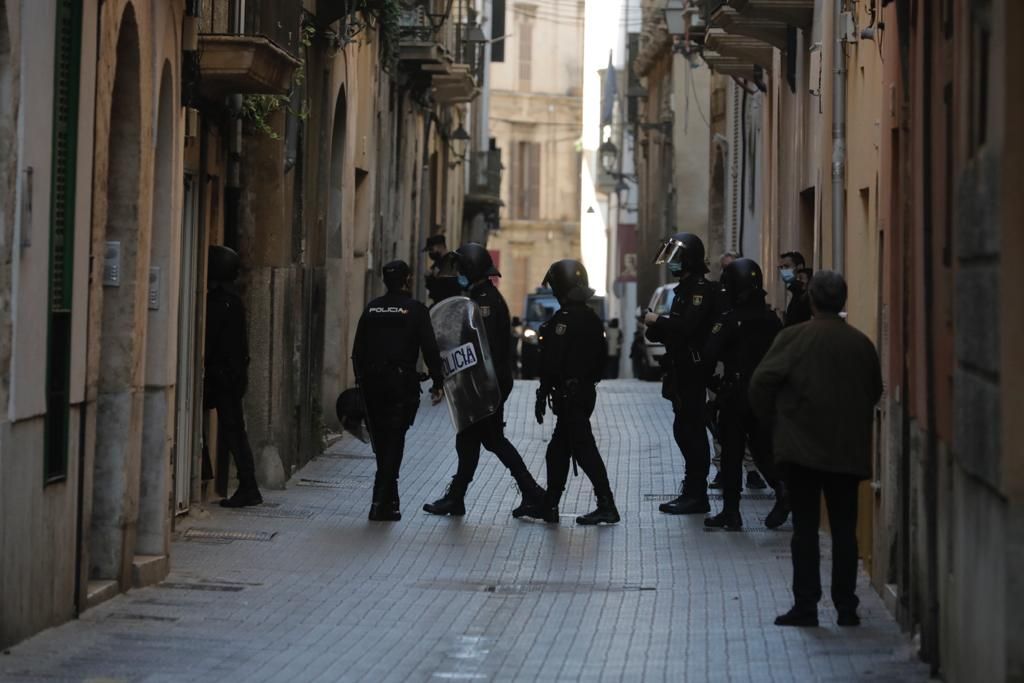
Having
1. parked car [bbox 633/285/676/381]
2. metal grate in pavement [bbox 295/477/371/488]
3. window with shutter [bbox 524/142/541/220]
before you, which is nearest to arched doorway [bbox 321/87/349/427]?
metal grate in pavement [bbox 295/477/371/488]

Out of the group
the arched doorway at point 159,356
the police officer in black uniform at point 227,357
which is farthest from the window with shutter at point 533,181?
the arched doorway at point 159,356

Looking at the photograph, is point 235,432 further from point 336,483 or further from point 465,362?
point 336,483

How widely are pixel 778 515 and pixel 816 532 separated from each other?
4.19 metres

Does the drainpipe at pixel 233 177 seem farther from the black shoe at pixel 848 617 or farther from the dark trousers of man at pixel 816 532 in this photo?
the black shoe at pixel 848 617

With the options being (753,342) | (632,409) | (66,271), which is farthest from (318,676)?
(632,409)

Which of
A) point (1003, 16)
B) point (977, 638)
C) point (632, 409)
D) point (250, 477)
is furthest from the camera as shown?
point (632, 409)

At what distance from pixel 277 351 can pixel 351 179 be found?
5.50 meters

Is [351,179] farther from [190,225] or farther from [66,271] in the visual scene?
[66,271]

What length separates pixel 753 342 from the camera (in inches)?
591

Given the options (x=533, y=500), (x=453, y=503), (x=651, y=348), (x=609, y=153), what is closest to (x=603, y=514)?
(x=533, y=500)

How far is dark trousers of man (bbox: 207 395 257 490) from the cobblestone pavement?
0.36 m

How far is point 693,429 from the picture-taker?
15.8m

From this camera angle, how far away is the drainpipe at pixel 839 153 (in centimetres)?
1540

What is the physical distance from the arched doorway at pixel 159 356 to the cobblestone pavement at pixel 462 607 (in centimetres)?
39
